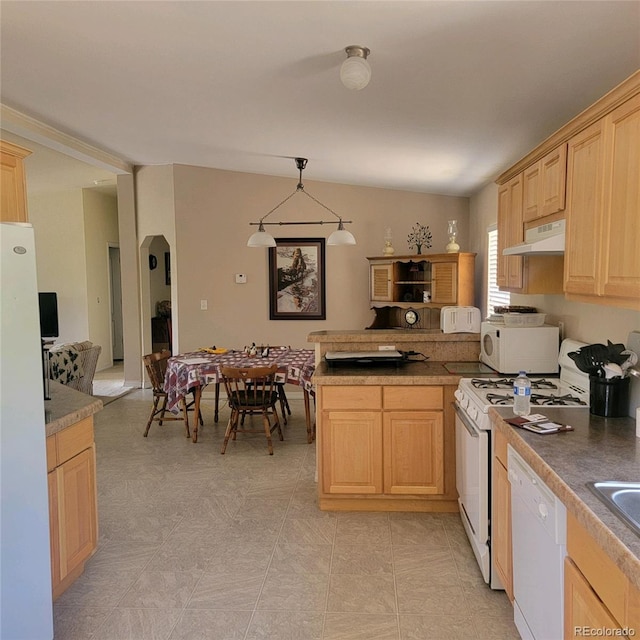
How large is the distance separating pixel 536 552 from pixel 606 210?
127cm

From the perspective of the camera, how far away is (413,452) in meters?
3.14

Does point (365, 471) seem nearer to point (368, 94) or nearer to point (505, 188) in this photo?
point (505, 188)

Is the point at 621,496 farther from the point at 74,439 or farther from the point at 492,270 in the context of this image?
the point at 492,270

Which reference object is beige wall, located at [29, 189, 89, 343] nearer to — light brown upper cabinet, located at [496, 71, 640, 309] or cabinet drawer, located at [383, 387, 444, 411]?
cabinet drawer, located at [383, 387, 444, 411]

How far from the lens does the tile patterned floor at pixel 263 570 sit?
217cm

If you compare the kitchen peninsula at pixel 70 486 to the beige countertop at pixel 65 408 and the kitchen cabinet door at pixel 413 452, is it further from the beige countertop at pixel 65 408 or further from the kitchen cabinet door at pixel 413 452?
the kitchen cabinet door at pixel 413 452

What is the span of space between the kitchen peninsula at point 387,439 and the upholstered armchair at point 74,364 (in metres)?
3.23

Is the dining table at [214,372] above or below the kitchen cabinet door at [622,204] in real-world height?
below

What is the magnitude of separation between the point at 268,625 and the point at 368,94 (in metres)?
2.83

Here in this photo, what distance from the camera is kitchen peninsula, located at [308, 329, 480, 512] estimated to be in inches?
122

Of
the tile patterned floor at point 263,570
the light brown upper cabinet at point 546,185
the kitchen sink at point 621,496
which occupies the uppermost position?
the light brown upper cabinet at point 546,185

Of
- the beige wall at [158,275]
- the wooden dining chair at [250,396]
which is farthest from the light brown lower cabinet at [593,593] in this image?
the beige wall at [158,275]

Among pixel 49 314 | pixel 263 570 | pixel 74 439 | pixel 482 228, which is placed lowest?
pixel 263 570

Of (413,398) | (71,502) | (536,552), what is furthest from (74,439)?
(536,552)
